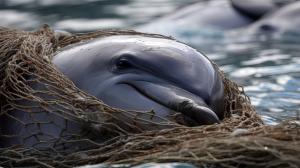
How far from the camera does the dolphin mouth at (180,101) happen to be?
4.60 meters

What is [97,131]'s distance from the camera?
15.1ft

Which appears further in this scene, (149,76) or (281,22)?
(281,22)

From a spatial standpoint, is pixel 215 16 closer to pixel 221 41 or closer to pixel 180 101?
pixel 221 41

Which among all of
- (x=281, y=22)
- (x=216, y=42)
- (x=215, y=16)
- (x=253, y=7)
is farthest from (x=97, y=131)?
(x=253, y=7)

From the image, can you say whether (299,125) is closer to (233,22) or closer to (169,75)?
(169,75)

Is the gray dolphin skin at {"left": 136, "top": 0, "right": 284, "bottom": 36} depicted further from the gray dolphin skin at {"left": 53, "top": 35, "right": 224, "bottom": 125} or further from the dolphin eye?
the dolphin eye

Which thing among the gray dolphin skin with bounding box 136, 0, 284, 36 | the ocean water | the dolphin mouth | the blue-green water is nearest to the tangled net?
the dolphin mouth

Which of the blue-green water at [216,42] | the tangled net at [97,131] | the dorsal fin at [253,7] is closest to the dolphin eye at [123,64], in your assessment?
the tangled net at [97,131]

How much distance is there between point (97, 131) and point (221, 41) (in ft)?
20.5

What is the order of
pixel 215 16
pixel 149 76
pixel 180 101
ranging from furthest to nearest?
pixel 215 16 → pixel 149 76 → pixel 180 101

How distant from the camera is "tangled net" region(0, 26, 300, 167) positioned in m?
3.97

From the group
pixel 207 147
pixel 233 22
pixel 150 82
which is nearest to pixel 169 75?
pixel 150 82

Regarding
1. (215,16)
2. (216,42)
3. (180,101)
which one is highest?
(215,16)

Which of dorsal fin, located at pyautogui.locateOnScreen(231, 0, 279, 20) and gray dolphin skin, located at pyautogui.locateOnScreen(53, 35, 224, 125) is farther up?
dorsal fin, located at pyautogui.locateOnScreen(231, 0, 279, 20)
